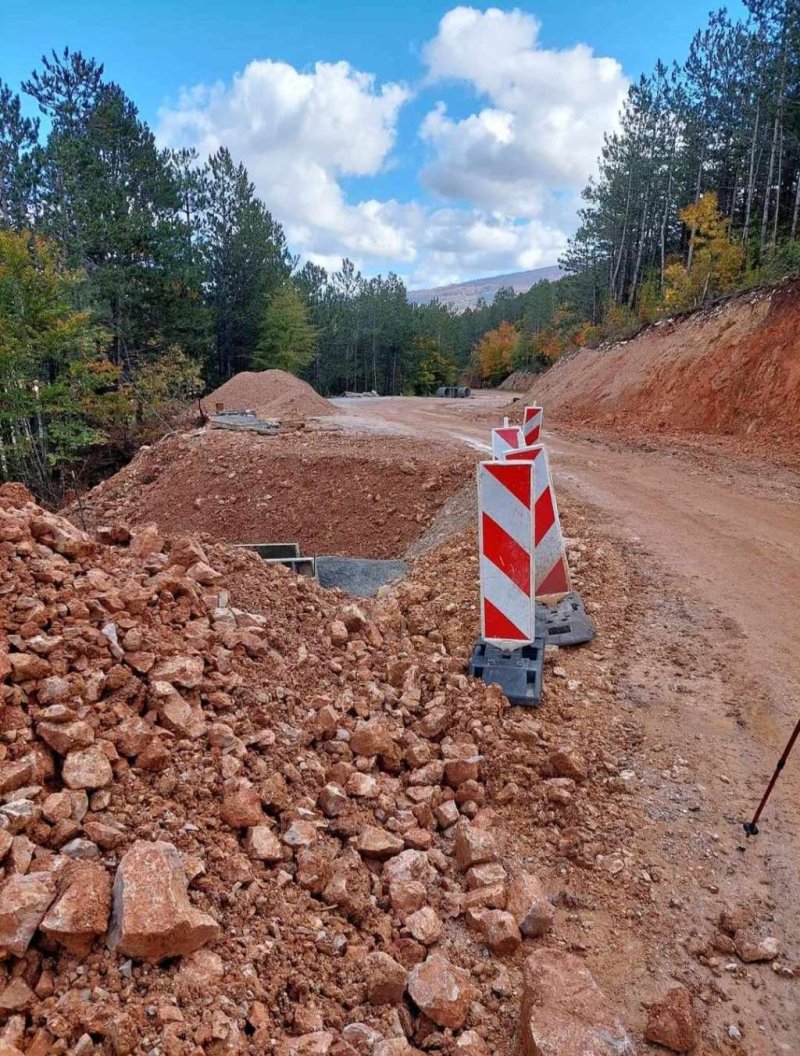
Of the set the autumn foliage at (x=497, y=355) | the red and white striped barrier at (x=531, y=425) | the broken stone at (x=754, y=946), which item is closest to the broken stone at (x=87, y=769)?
the broken stone at (x=754, y=946)

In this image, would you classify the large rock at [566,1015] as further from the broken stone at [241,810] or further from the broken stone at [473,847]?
the broken stone at [241,810]

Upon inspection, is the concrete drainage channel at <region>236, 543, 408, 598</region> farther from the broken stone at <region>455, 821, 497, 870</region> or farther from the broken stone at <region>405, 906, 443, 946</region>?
the broken stone at <region>405, 906, 443, 946</region>

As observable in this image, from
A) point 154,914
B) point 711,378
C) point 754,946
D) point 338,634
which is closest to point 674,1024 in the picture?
point 754,946

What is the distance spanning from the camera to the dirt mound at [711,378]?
13016 mm

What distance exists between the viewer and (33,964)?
1546mm

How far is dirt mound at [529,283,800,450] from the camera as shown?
1302 cm

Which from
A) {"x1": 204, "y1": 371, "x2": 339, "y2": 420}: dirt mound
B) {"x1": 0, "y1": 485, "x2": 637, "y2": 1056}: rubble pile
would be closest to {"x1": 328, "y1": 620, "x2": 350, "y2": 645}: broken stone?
{"x1": 0, "y1": 485, "x2": 637, "y2": 1056}: rubble pile

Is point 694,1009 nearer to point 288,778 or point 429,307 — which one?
point 288,778

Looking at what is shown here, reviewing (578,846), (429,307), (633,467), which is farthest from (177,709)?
(429,307)

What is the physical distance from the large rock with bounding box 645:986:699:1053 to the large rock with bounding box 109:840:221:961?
1.27 metres

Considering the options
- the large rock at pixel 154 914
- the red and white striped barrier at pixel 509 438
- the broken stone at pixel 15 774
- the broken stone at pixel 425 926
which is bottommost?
the broken stone at pixel 425 926

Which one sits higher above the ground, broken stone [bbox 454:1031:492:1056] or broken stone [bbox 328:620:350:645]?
broken stone [bbox 328:620:350:645]

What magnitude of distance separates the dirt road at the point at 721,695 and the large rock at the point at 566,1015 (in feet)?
1.44

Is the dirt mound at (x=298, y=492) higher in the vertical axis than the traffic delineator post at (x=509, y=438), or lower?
lower
